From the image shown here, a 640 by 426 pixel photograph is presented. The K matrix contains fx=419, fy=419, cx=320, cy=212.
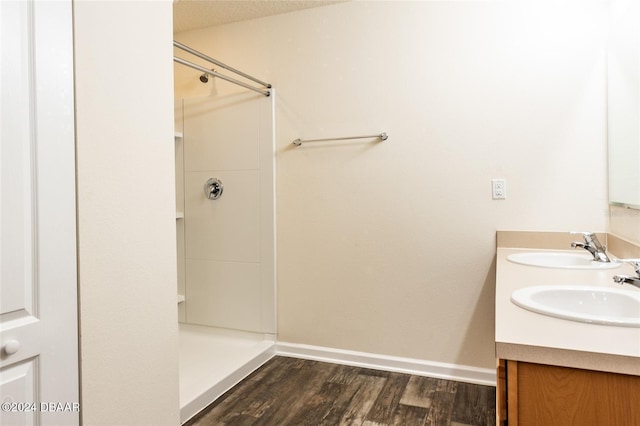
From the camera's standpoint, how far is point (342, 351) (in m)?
2.64

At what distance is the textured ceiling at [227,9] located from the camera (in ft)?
8.44

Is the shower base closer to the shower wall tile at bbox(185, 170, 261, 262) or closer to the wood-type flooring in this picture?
the wood-type flooring

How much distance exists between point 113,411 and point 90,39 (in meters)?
1.06

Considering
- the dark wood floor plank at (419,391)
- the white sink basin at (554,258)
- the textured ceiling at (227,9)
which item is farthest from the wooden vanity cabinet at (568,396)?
the textured ceiling at (227,9)

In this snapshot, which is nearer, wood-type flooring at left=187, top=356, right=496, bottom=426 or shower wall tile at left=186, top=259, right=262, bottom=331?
wood-type flooring at left=187, top=356, right=496, bottom=426

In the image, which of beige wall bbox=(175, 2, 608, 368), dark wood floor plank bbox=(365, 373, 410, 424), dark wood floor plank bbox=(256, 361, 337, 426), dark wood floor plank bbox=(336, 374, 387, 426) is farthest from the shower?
dark wood floor plank bbox=(365, 373, 410, 424)

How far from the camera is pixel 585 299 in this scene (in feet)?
4.11

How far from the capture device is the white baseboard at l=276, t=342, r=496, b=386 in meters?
2.35

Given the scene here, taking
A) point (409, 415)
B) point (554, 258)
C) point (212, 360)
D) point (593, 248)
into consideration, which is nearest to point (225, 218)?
point (212, 360)

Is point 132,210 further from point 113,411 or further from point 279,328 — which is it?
point 279,328

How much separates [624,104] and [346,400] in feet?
6.18

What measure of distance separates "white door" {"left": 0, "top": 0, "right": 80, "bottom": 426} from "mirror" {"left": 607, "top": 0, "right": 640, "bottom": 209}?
1985 mm

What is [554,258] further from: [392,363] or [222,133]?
[222,133]

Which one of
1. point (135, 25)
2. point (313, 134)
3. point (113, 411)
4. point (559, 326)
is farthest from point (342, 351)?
point (135, 25)
